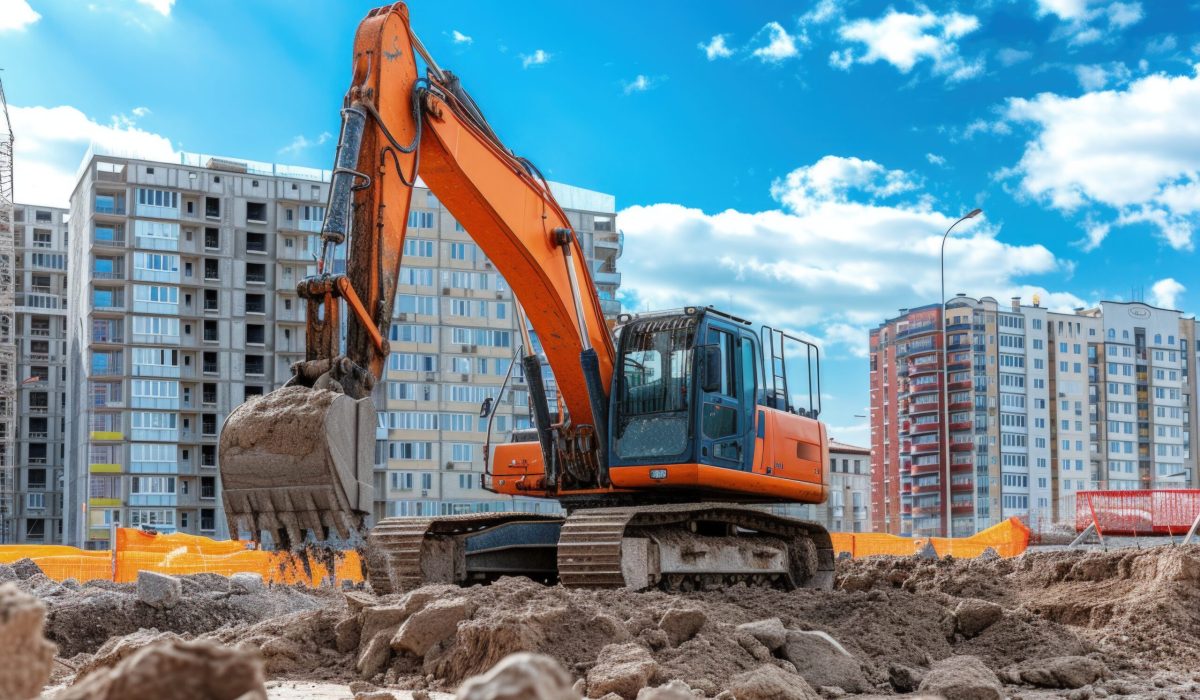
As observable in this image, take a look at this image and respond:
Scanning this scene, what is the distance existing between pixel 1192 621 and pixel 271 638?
9.48m

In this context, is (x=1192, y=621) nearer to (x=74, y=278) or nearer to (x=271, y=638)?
(x=271, y=638)

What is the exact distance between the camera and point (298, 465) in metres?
9.00

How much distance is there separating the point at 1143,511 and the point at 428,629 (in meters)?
18.3

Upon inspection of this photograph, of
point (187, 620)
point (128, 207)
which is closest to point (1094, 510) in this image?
point (187, 620)

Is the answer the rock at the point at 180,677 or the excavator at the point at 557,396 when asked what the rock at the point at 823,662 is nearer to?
the excavator at the point at 557,396

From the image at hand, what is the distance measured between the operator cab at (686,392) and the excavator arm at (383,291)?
0.29 meters

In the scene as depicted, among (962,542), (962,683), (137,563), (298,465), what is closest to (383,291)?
(298,465)

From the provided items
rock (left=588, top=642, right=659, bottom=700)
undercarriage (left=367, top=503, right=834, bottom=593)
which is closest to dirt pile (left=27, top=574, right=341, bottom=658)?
undercarriage (left=367, top=503, right=834, bottom=593)

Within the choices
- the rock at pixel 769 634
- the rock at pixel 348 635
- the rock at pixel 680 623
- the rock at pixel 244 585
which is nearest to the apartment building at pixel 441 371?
the rock at pixel 244 585

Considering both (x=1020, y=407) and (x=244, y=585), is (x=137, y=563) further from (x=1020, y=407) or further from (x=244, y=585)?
(x=1020, y=407)

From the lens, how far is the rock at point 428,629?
9297 mm

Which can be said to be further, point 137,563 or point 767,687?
point 137,563

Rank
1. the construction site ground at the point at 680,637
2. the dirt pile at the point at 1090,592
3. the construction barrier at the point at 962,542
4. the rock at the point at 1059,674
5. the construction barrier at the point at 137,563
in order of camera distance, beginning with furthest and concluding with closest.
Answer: the construction barrier at the point at 962,542 → the construction barrier at the point at 137,563 → the dirt pile at the point at 1090,592 → the rock at the point at 1059,674 → the construction site ground at the point at 680,637

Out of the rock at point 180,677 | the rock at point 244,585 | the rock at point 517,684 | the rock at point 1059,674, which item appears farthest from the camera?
the rock at point 244,585
